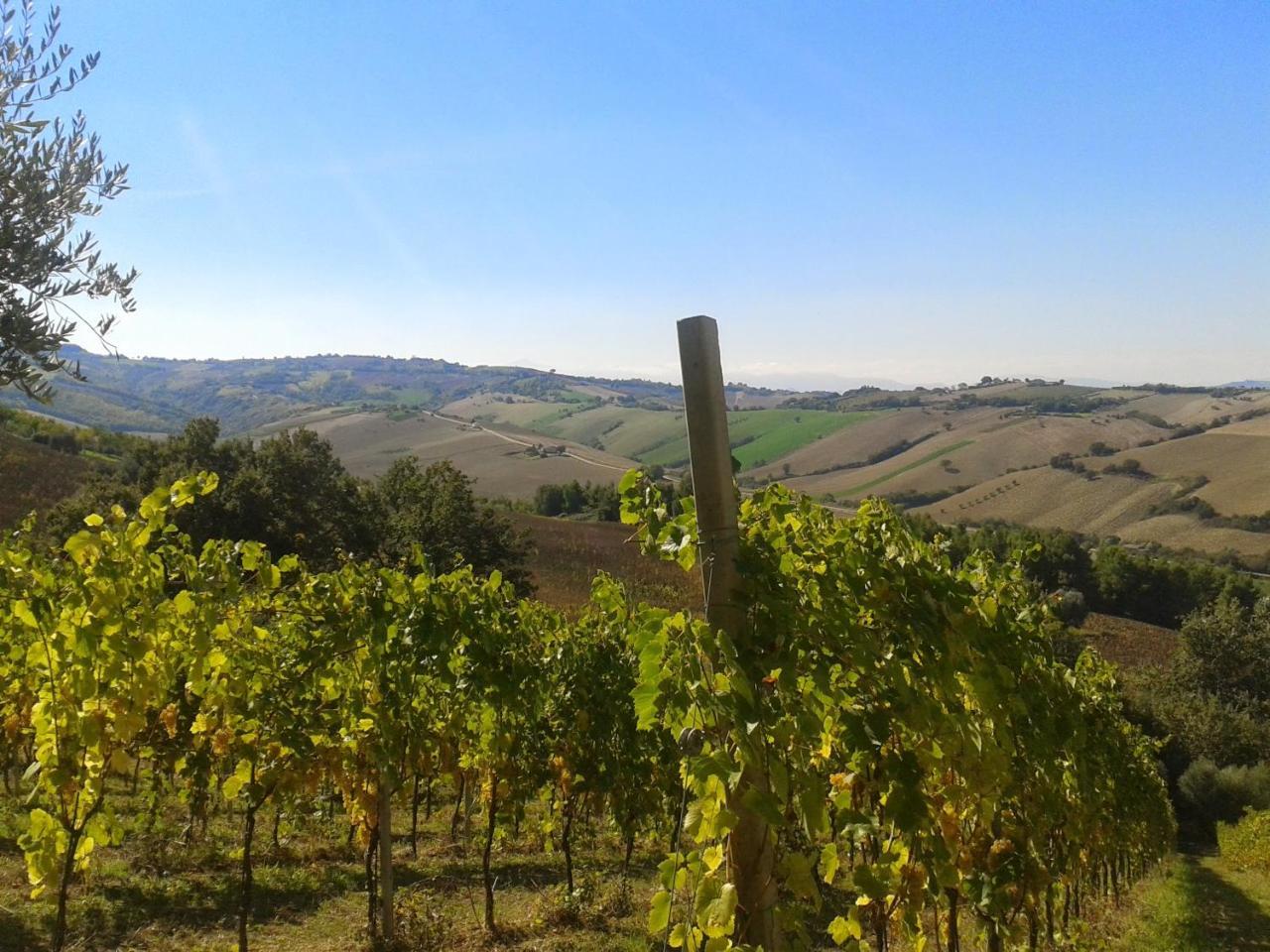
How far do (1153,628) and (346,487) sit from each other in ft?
149

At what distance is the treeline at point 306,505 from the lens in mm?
23828

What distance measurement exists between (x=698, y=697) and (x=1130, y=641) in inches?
1965

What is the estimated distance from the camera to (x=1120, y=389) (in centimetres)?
12250

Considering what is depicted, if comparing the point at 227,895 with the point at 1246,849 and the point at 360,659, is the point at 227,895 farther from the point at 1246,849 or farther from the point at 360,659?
the point at 1246,849

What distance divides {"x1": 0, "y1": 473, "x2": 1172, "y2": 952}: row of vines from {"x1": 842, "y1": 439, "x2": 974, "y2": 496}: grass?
70.4m

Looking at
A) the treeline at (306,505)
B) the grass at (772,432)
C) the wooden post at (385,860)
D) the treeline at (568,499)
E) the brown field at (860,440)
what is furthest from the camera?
the grass at (772,432)

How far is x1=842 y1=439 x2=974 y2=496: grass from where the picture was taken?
250 ft

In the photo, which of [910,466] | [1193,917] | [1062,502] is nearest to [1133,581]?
[1062,502]

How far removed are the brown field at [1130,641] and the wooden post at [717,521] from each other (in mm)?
42949

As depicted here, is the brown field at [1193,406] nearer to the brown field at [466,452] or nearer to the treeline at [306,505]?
the brown field at [466,452]

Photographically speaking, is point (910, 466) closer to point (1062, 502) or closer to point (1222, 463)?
point (1062, 502)

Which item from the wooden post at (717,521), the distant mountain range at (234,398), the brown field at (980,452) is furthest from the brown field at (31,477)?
the distant mountain range at (234,398)

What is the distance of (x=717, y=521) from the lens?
2285 millimetres

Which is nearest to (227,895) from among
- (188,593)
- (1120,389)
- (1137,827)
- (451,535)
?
(188,593)
